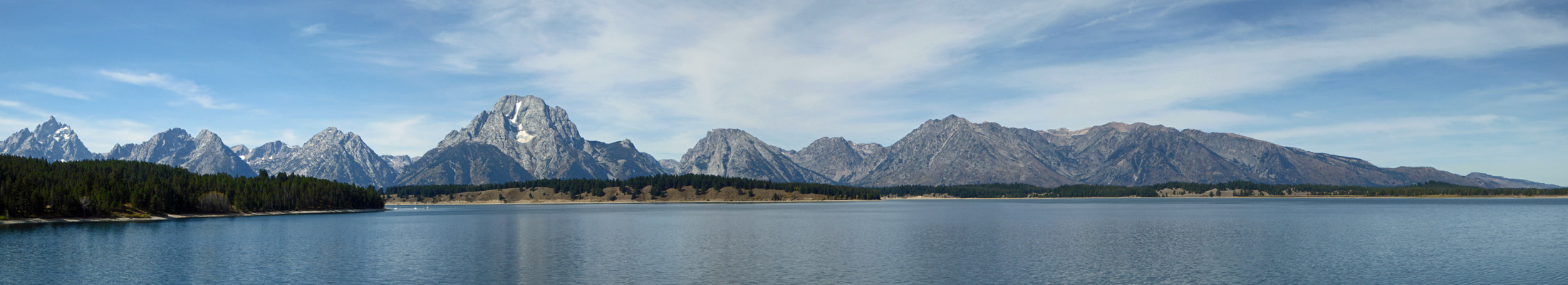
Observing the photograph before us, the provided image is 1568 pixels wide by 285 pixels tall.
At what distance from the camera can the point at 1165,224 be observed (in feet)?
449

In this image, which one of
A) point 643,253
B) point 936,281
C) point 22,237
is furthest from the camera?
point 22,237

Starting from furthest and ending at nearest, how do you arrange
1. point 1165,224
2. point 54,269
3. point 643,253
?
point 1165,224 < point 643,253 < point 54,269

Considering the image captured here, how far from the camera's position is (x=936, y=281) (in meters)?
57.3

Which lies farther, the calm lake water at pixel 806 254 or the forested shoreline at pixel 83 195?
the forested shoreline at pixel 83 195

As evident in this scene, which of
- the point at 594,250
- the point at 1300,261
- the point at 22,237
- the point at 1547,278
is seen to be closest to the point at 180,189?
the point at 22,237

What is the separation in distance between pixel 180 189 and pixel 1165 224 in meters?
215

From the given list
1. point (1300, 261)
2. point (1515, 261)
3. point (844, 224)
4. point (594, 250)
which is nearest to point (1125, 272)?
point (1300, 261)

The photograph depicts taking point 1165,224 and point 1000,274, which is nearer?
point 1000,274

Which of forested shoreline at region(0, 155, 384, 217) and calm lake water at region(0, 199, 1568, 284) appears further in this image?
forested shoreline at region(0, 155, 384, 217)

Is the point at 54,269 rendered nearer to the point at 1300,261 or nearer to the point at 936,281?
the point at 936,281

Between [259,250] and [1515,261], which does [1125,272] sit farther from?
[259,250]

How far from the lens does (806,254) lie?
258 ft

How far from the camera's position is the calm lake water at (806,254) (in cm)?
6028

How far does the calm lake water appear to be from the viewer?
60281mm
